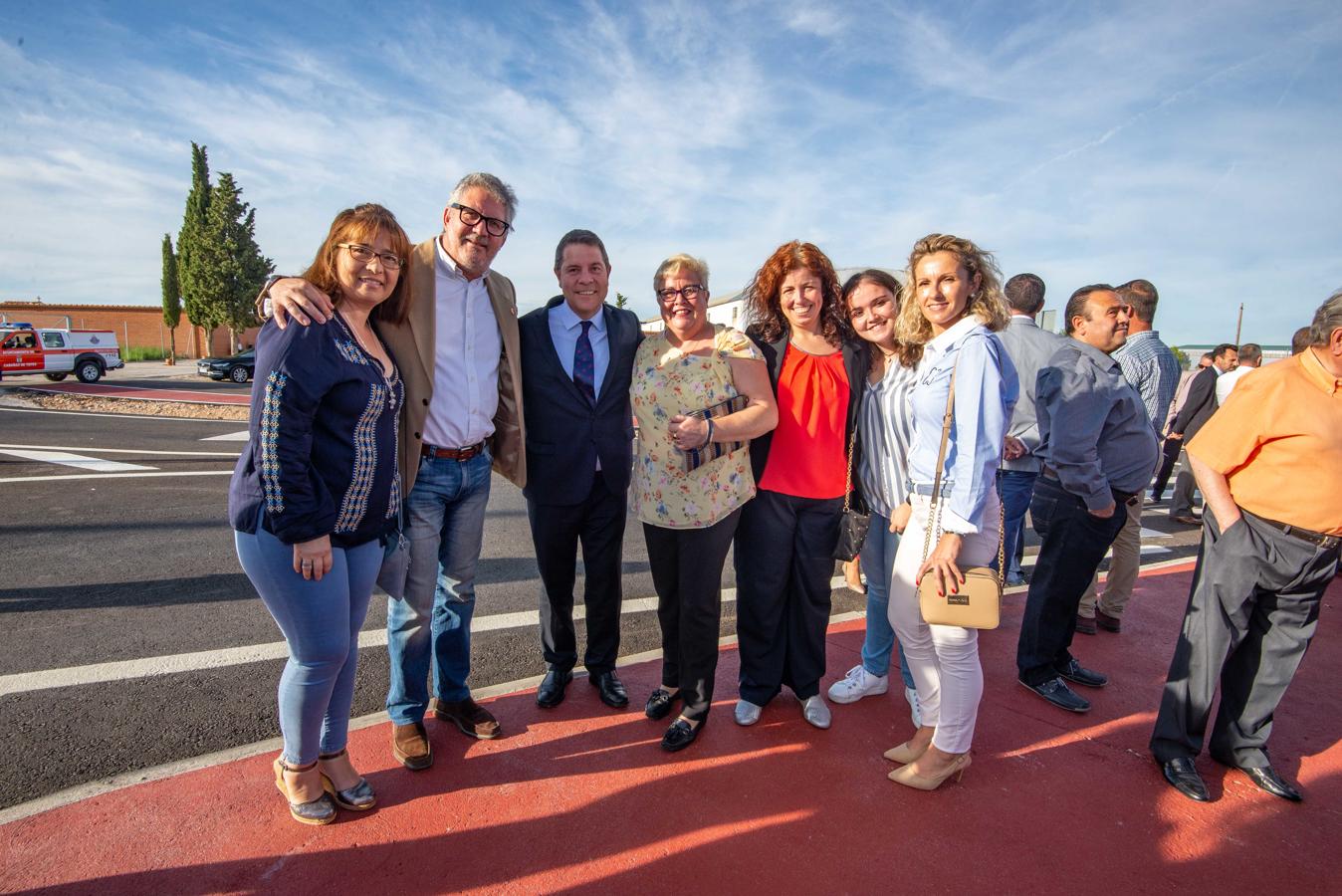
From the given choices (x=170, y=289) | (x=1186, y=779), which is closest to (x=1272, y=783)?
(x=1186, y=779)

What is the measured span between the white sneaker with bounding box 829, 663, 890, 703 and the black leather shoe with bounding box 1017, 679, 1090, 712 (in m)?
0.80

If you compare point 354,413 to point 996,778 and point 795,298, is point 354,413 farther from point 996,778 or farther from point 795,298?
point 996,778

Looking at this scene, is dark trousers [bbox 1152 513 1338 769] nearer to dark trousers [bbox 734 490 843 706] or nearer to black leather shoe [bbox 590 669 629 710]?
dark trousers [bbox 734 490 843 706]

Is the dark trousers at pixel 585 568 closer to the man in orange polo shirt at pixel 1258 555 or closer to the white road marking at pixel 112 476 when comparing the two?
the man in orange polo shirt at pixel 1258 555

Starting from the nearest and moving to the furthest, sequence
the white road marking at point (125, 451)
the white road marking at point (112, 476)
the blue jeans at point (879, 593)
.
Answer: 1. the blue jeans at point (879, 593)
2. the white road marking at point (112, 476)
3. the white road marking at point (125, 451)

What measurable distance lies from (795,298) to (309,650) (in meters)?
2.37

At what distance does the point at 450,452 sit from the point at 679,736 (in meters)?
1.60

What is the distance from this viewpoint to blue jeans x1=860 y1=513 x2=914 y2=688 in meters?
3.20

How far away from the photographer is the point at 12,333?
22.3m

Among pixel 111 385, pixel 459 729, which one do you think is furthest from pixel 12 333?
pixel 459 729

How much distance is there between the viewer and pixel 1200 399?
26.5 feet

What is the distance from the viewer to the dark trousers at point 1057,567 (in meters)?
3.43

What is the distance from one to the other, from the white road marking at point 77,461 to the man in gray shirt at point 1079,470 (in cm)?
1031

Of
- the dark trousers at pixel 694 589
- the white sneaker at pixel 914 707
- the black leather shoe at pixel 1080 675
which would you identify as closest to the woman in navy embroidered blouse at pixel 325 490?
the dark trousers at pixel 694 589
